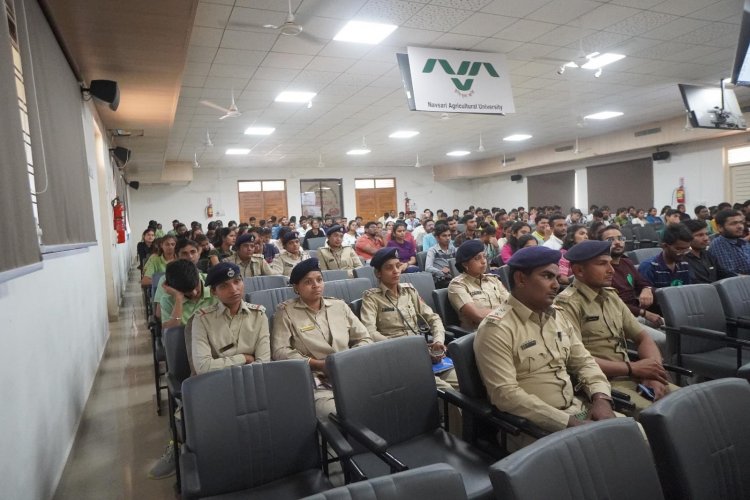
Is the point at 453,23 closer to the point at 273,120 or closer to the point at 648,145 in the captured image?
the point at 273,120

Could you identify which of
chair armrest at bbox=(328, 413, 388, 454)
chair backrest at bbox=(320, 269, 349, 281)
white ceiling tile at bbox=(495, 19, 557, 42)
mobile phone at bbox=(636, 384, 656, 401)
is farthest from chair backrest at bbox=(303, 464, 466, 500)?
white ceiling tile at bbox=(495, 19, 557, 42)

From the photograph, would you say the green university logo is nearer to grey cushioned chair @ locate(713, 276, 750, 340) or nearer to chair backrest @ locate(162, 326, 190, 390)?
grey cushioned chair @ locate(713, 276, 750, 340)

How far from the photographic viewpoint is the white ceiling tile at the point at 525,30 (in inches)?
189

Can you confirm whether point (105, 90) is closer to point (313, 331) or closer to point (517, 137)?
point (313, 331)

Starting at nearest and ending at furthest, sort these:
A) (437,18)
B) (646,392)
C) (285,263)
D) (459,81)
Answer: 1. (646,392)
2. (437,18)
3. (459,81)
4. (285,263)

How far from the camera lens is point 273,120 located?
8812 millimetres

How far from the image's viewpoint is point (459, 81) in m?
5.29

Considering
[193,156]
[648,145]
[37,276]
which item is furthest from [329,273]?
[648,145]

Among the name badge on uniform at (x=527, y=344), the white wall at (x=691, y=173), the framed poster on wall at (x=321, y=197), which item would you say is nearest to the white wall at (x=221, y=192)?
the framed poster on wall at (x=321, y=197)

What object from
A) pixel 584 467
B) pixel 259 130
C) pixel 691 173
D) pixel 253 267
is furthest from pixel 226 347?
pixel 691 173

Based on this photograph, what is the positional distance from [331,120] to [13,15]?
669cm

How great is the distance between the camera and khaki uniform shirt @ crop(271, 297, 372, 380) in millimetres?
2635

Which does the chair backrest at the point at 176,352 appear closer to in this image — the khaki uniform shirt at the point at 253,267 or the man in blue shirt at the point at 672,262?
the khaki uniform shirt at the point at 253,267

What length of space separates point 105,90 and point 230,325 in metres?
3.52
